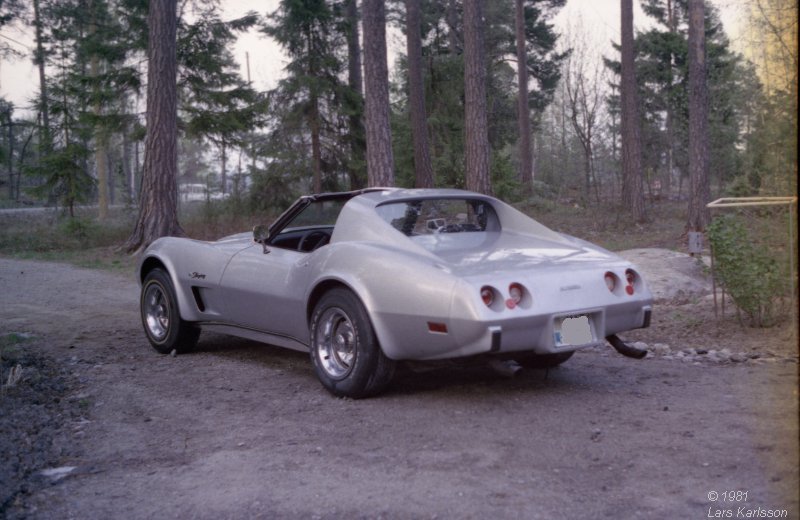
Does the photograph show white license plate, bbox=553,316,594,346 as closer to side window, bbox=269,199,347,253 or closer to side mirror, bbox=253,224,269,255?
side window, bbox=269,199,347,253

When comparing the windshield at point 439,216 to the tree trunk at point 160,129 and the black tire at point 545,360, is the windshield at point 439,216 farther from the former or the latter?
the tree trunk at point 160,129

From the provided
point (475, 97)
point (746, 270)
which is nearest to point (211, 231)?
point (475, 97)

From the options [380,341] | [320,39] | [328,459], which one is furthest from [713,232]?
[320,39]

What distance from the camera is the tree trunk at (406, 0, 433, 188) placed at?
21531 millimetres

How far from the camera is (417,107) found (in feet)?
72.3

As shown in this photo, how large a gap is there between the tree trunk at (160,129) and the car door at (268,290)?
34.2 feet

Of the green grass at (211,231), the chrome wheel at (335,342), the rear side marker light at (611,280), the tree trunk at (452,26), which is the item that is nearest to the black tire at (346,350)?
the chrome wheel at (335,342)

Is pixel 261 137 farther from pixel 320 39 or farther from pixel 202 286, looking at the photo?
pixel 202 286

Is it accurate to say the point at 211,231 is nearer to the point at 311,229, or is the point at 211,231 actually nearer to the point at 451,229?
the point at 311,229

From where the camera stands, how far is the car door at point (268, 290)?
5.50m

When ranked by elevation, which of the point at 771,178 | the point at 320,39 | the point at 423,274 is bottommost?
the point at 423,274

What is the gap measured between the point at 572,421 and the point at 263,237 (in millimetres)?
2875

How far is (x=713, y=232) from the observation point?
6.67 metres

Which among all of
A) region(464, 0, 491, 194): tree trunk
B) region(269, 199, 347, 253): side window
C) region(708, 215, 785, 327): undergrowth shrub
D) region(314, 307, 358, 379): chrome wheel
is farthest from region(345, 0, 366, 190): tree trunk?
region(314, 307, 358, 379): chrome wheel
